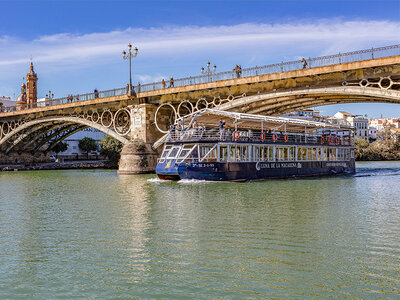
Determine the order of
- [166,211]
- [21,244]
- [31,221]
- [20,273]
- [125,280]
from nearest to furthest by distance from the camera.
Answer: [125,280] < [20,273] < [21,244] < [31,221] < [166,211]

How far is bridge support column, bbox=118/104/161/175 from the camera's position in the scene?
151 ft

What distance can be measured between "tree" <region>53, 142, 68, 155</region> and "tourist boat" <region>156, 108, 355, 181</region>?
193ft

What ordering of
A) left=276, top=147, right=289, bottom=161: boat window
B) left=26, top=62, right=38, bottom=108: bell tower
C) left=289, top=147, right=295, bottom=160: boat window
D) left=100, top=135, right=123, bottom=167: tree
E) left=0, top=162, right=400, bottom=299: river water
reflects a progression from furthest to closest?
left=26, top=62, right=38, bottom=108: bell tower
left=100, top=135, right=123, bottom=167: tree
left=289, top=147, right=295, bottom=160: boat window
left=276, top=147, right=289, bottom=161: boat window
left=0, top=162, right=400, bottom=299: river water

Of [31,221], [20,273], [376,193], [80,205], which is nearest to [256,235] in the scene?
[20,273]

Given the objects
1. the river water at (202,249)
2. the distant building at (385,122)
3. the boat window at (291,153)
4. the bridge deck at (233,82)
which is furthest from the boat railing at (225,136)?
the distant building at (385,122)

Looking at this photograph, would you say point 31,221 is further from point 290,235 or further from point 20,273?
point 290,235

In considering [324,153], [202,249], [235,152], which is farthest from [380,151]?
[202,249]

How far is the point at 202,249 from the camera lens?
39.5 feet

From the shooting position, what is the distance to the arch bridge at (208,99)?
1247 inches

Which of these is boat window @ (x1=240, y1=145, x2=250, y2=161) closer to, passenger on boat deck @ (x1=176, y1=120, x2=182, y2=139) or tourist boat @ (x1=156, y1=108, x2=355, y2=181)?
tourist boat @ (x1=156, y1=108, x2=355, y2=181)

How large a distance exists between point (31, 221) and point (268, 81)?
23883 mm

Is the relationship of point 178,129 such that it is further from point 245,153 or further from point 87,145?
point 87,145

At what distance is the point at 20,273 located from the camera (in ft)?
33.9

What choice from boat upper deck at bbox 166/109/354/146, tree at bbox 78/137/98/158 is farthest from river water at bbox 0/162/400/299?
tree at bbox 78/137/98/158
